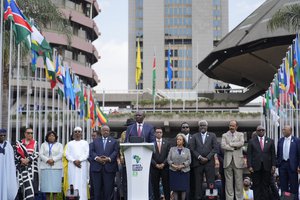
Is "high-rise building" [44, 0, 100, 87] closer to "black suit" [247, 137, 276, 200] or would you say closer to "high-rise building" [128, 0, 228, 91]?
"black suit" [247, 137, 276, 200]

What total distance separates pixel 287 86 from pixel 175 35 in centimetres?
10316

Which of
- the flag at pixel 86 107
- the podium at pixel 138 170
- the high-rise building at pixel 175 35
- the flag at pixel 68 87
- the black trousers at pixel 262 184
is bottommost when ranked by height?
the black trousers at pixel 262 184

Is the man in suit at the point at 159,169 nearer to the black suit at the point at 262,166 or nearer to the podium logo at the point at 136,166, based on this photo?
the black suit at the point at 262,166

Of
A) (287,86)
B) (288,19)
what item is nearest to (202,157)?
(287,86)

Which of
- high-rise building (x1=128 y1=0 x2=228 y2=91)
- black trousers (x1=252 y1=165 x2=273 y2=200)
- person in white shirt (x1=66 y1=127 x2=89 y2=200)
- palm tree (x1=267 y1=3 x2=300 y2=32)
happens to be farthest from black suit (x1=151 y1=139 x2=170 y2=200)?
high-rise building (x1=128 y1=0 x2=228 y2=91)

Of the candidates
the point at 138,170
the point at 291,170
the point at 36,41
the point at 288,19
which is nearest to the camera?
the point at 138,170

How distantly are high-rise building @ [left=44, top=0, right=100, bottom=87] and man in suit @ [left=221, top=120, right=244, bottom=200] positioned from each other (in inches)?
1701

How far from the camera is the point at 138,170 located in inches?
453

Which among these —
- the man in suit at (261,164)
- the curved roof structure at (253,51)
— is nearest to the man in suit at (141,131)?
the man in suit at (261,164)

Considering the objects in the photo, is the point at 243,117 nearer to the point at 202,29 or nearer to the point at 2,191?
the point at 2,191

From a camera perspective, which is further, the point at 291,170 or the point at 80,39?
the point at 80,39

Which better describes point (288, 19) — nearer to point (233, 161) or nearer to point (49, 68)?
point (49, 68)

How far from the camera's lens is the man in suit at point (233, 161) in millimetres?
13680

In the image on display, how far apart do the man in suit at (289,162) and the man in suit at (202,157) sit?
4.99ft
